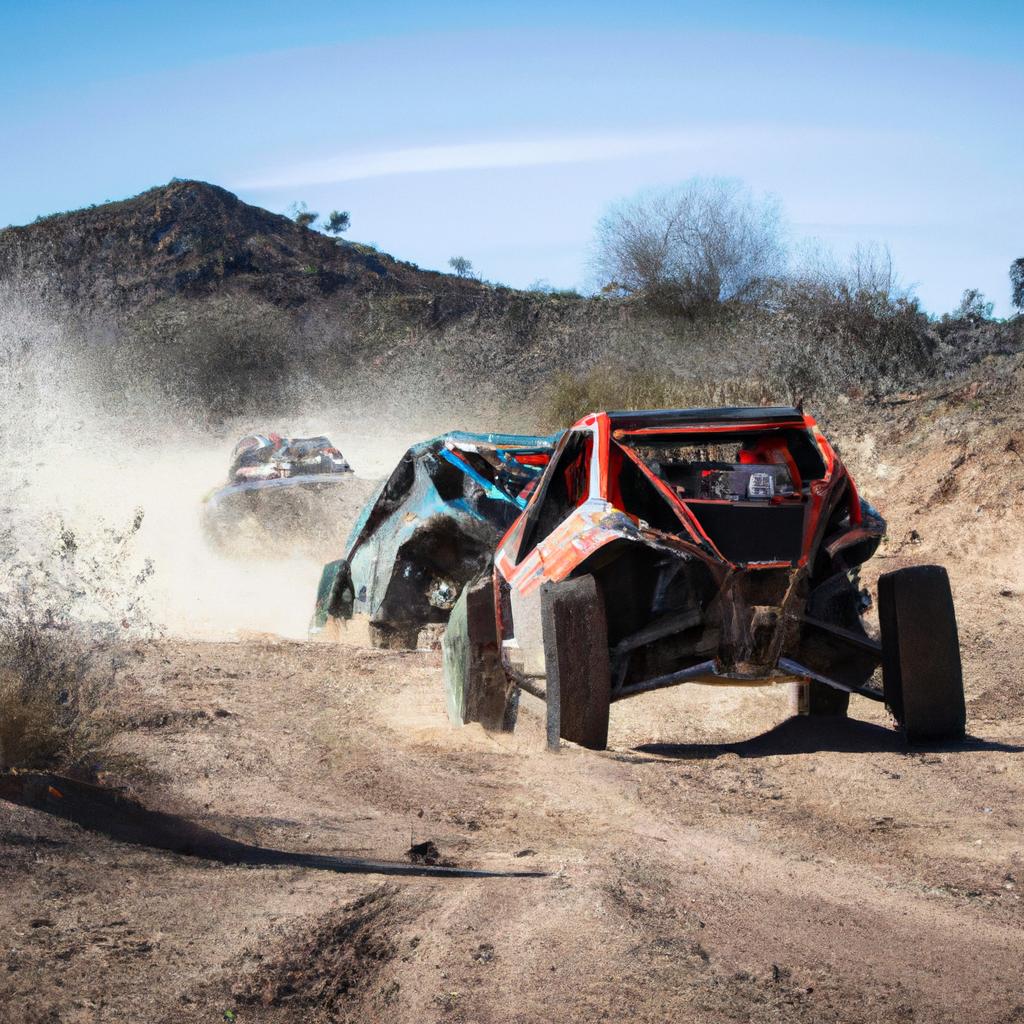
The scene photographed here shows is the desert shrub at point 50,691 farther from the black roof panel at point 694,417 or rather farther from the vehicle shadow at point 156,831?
the black roof panel at point 694,417

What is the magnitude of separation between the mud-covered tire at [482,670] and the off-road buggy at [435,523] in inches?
83.1

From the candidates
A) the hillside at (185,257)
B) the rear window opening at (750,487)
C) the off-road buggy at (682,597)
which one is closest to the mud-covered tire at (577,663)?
the off-road buggy at (682,597)

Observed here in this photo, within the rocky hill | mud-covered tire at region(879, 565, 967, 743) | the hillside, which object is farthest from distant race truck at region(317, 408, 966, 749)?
the hillside

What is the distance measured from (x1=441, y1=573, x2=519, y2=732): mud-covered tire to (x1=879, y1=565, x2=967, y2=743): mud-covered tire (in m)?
2.06

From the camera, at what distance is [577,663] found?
574cm

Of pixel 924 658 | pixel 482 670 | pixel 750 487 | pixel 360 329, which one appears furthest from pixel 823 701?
pixel 360 329

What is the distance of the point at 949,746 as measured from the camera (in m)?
6.24

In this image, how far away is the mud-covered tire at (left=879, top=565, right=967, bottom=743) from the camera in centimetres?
619

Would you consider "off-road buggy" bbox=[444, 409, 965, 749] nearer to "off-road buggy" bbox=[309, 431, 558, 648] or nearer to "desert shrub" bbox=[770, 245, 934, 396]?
"off-road buggy" bbox=[309, 431, 558, 648]

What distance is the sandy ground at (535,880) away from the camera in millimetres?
3025

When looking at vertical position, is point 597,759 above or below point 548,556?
below

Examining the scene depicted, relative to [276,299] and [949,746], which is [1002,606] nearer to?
[949,746]

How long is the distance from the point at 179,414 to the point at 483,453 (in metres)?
29.1

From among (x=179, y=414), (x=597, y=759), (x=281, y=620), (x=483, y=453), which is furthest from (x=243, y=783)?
(x=179, y=414)
